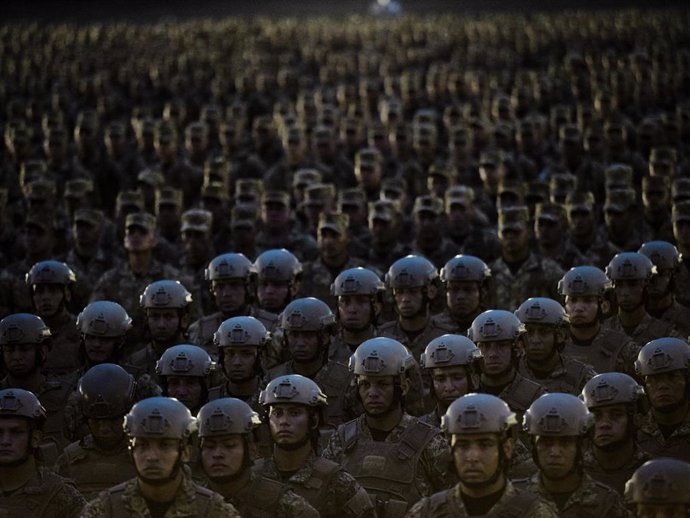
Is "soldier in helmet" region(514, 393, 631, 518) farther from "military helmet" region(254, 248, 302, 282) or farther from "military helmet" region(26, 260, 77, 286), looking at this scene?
"military helmet" region(26, 260, 77, 286)

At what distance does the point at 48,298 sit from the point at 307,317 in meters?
A: 2.95

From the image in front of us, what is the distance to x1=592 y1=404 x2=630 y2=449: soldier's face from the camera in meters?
10.9

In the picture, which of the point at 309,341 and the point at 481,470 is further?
the point at 309,341

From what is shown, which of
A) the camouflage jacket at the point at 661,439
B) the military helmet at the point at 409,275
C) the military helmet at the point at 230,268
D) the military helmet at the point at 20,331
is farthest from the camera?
the military helmet at the point at 230,268

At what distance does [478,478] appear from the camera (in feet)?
30.4

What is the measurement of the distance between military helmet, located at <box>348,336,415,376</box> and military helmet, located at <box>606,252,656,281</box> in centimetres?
363

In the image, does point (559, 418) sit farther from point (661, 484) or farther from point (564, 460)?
point (661, 484)

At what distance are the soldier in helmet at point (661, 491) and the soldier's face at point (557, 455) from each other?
3.25 ft

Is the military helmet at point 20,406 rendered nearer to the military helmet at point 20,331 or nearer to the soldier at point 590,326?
the military helmet at point 20,331

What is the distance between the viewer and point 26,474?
10.3 m

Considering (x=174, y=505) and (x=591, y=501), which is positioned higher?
(x=174, y=505)

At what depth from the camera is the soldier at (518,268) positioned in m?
Result: 16.6

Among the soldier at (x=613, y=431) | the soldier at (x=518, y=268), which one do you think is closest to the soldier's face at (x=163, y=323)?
the soldier at (x=518, y=268)

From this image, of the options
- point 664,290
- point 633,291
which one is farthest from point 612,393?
point 664,290
